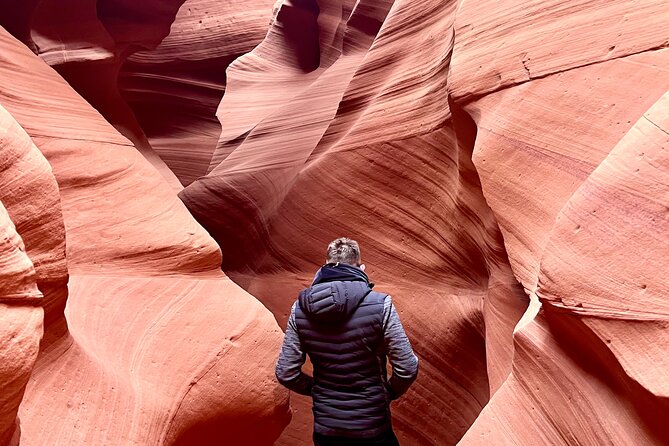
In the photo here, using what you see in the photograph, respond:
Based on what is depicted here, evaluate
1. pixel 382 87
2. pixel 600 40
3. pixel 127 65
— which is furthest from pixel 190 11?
pixel 600 40

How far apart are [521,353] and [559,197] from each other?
80 cm

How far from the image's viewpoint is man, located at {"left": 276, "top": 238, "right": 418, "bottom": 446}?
10.9 ft

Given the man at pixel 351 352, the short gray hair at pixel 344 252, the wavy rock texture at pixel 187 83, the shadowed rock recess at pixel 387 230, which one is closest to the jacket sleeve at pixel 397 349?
the man at pixel 351 352

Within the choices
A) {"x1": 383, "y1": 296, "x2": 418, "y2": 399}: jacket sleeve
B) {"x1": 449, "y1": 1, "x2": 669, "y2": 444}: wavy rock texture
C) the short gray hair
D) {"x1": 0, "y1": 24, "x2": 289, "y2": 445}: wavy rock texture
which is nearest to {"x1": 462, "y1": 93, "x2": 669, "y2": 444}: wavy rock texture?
{"x1": 449, "y1": 1, "x2": 669, "y2": 444}: wavy rock texture

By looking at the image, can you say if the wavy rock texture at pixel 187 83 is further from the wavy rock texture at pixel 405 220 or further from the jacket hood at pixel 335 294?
the jacket hood at pixel 335 294

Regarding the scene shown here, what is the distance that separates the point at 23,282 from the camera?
2537 mm

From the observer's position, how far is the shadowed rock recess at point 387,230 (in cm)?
267

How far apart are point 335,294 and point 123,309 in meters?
1.60

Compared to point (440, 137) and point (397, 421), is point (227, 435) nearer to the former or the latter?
point (397, 421)

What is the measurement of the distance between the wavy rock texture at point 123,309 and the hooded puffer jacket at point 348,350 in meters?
0.91

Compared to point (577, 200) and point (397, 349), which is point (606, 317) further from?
point (397, 349)

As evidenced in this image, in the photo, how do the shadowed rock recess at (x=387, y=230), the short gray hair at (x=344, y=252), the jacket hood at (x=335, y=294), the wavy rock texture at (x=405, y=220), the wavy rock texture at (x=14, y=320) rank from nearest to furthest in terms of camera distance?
the wavy rock texture at (x=14, y=320) → the shadowed rock recess at (x=387, y=230) → the jacket hood at (x=335, y=294) → the short gray hair at (x=344, y=252) → the wavy rock texture at (x=405, y=220)

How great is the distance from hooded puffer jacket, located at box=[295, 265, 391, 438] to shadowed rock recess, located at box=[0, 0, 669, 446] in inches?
20.5

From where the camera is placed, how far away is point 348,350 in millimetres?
3336
